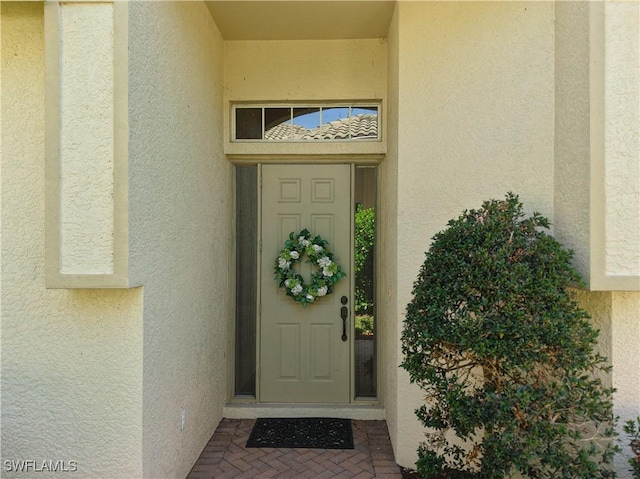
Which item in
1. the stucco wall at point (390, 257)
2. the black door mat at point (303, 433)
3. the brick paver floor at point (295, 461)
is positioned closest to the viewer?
the brick paver floor at point (295, 461)

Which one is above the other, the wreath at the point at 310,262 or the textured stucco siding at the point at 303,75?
the textured stucco siding at the point at 303,75

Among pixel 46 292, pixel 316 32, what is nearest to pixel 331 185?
pixel 316 32

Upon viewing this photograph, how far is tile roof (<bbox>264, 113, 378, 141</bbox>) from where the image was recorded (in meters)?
4.28

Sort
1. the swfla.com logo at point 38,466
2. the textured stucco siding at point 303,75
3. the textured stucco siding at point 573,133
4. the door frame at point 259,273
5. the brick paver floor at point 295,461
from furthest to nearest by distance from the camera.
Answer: the door frame at point 259,273
the textured stucco siding at point 303,75
the brick paver floor at point 295,461
the textured stucco siding at point 573,133
the swfla.com logo at point 38,466

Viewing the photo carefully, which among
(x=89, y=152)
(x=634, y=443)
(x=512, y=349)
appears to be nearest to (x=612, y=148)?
(x=512, y=349)

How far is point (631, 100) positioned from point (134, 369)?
3.58 m

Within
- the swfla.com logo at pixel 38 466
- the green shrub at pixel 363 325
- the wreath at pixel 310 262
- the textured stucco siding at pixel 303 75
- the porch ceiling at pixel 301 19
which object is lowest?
the swfla.com logo at pixel 38 466

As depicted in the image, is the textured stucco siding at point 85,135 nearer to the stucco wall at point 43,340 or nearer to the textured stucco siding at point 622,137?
the stucco wall at point 43,340

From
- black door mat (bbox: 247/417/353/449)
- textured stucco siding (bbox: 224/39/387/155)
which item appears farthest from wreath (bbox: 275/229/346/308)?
black door mat (bbox: 247/417/353/449)

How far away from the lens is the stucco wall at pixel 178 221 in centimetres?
258

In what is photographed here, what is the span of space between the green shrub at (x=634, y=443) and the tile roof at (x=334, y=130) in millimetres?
3153

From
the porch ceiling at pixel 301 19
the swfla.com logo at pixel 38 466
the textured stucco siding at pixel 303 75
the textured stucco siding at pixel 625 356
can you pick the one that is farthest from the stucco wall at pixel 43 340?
the textured stucco siding at pixel 625 356

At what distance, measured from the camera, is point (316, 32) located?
4.11 metres

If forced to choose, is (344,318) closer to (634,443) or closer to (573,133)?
(634,443)
